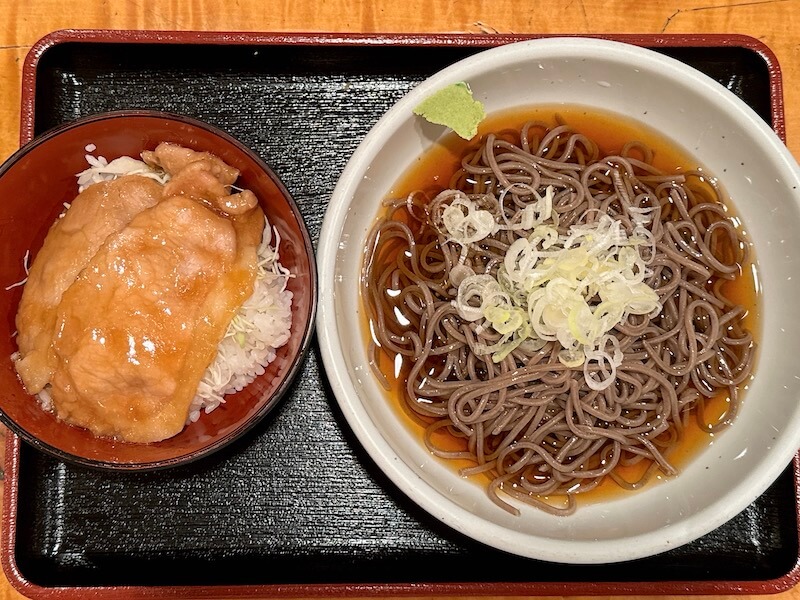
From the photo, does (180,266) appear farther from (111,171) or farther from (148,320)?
(111,171)

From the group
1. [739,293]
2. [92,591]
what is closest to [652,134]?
[739,293]

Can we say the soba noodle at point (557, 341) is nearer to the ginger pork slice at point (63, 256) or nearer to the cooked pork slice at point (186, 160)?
the cooked pork slice at point (186, 160)

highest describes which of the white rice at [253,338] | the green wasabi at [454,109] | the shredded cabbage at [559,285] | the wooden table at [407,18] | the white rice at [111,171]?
the wooden table at [407,18]

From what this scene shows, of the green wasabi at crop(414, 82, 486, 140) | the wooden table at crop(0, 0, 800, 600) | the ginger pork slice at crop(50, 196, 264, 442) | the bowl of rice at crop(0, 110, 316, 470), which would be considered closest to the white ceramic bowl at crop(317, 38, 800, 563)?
the green wasabi at crop(414, 82, 486, 140)

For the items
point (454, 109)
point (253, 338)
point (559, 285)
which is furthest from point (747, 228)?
point (253, 338)

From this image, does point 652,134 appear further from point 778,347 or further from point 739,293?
point 778,347

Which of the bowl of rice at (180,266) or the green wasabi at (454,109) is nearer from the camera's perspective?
the bowl of rice at (180,266)

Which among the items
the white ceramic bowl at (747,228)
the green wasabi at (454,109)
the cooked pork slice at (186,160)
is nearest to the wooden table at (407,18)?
the white ceramic bowl at (747,228)
